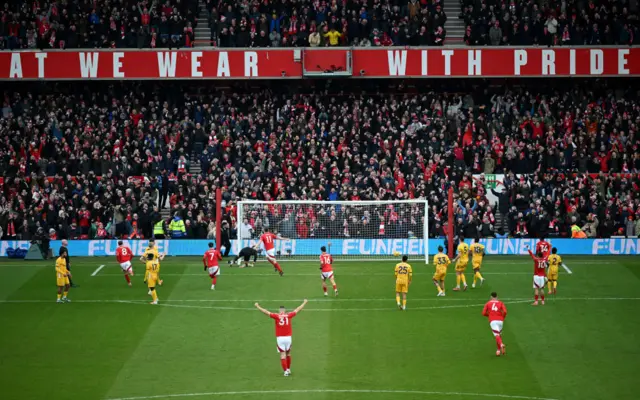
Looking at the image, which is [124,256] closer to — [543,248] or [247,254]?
[247,254]

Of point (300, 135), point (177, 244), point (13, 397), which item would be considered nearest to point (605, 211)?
point (300, 135)

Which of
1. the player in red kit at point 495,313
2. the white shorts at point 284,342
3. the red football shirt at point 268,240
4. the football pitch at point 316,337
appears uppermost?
the red football shirt at point 268,240

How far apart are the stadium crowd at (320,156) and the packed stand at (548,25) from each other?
2663 millimetres

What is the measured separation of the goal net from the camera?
42438 millimetres

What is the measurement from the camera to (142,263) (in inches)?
1638

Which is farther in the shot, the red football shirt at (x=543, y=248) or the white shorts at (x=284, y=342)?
the red football shirt at (x=543, y=248)

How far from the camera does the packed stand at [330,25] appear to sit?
49.8 metres

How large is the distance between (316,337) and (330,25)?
2315 centimetres

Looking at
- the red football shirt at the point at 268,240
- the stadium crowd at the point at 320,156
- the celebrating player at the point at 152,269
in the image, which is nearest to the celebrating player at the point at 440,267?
the red football shirt at the point at 268,240

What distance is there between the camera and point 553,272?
1361 inches

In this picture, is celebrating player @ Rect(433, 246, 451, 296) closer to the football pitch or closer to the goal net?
the football pitch

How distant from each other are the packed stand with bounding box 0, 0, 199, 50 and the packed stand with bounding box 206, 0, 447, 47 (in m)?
1.77

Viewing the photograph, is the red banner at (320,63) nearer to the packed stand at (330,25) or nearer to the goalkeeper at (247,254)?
the packed stand at (330,25)

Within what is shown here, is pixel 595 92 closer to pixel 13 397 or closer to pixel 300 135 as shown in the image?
pixel 300 135
